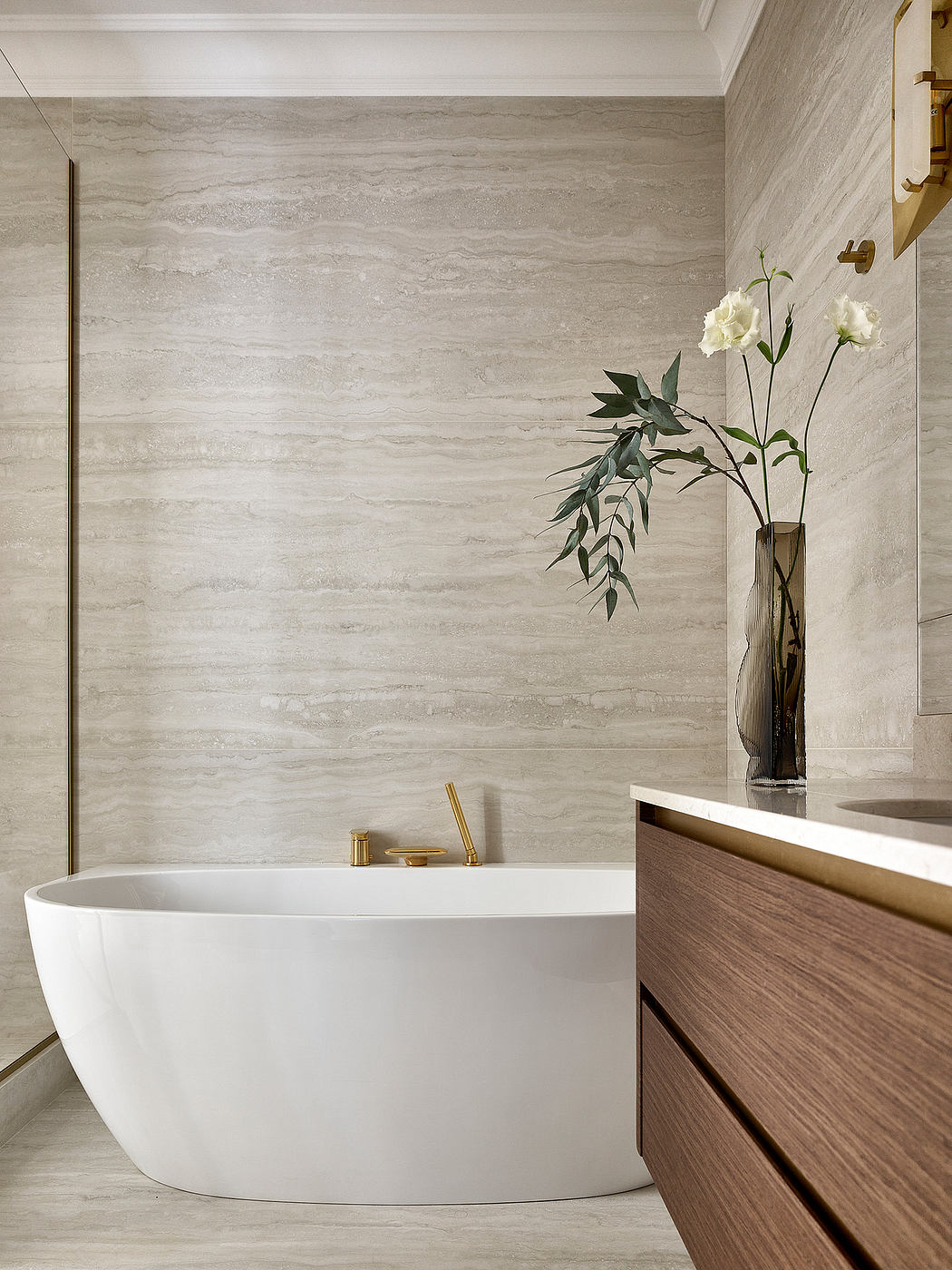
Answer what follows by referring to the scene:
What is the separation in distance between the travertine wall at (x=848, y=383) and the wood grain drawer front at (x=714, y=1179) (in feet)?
2.00

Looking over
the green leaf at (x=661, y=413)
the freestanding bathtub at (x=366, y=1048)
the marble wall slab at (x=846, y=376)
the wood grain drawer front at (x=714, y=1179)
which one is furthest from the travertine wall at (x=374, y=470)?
the wood grain drawer front at (x=714, y=1179)

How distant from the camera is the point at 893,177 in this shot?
1540mm

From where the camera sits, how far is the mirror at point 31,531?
2311 mm

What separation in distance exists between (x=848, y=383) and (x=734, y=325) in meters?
0.45

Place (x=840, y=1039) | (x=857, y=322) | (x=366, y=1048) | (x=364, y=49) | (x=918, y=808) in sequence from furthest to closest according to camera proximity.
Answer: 1. (x=364, y=49)
2. (x=366, y=1048)
3. (x=857, y=322)
4. (x=918, y=808)
5. (x=840, y=1039)

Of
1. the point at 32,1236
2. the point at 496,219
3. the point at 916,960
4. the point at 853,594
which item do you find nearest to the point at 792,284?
the point at 853,594

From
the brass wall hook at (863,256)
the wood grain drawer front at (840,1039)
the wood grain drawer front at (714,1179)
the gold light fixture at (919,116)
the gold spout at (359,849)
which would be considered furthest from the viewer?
the gold spout at (359,849)

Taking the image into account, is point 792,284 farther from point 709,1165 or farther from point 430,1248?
point 430,1248

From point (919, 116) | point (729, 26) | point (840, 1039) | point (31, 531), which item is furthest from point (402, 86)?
point (840, 1039)

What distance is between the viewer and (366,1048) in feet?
5.86

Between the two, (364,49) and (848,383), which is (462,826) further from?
(364,49)

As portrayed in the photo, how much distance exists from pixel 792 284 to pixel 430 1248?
1.96 metres

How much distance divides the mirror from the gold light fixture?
188 centimetres

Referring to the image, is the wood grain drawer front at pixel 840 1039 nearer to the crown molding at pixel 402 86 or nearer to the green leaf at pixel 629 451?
the green leaf at pixel 629 451
